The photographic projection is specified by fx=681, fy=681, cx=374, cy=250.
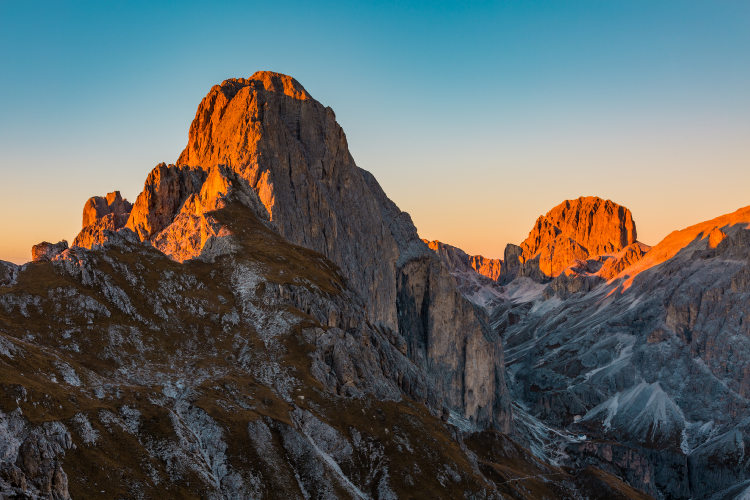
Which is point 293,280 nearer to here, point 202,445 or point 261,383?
point 261,383

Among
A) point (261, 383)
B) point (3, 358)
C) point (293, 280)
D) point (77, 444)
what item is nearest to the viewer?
point (77, 444)

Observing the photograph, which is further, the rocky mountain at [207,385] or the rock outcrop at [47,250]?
the rock outcrop at [47,250]

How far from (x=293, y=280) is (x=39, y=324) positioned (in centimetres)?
5351

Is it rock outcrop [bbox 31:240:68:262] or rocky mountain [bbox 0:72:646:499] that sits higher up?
rock outcrop [bbox 31:240:68:262]

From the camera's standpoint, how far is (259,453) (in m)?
92.8

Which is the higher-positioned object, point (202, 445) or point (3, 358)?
point (3, 358)

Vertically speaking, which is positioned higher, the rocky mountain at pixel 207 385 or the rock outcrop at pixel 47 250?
the rock outcrop at pixel 47 250

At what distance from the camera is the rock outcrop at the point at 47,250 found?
130 meters

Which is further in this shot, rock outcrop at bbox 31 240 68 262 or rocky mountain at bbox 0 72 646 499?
rock outcrop at bbox 31 240 68 262

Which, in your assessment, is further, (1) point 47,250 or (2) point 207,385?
(1) point 47,250

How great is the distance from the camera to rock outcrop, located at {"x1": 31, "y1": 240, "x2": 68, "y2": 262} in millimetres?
129500

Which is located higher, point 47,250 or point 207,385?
point 47,250

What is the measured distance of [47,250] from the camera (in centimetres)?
13275

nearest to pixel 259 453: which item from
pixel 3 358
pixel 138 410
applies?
pixel 138 410
